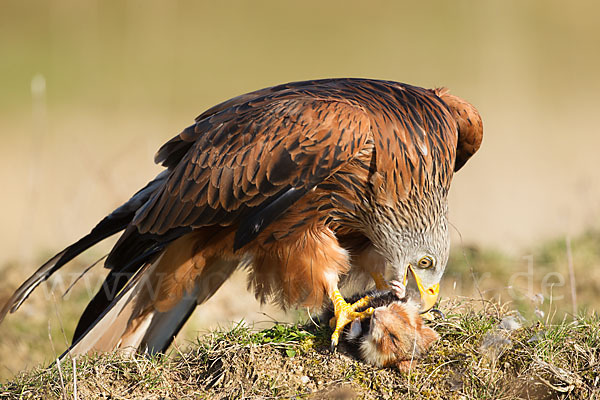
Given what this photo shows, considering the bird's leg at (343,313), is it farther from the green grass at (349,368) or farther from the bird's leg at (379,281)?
the bird's leg at (379,281)

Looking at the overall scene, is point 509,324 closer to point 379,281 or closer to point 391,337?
point 391,337

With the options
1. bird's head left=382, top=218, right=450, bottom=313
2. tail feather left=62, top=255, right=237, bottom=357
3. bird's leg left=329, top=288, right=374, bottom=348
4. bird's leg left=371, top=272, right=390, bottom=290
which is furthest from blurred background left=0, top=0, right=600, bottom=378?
bird's leg left=329, top=288, right=374, bottom=348

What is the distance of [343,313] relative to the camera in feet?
15.8

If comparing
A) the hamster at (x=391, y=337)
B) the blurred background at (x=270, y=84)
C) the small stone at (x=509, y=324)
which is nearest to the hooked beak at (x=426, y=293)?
the hamster at (x=391, y=337)

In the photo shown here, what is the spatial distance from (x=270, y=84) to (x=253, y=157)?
54.9 ft

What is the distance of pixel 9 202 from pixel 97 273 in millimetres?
6413

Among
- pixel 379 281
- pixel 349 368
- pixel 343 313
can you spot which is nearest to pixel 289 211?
pixel 343 313

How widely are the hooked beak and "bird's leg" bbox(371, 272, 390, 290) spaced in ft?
1.21

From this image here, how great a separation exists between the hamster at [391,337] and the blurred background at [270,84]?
62 cm

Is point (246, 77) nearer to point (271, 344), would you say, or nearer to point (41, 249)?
point (41, 249)

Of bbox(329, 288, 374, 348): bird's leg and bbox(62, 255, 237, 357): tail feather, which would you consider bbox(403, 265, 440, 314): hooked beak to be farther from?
bbox(62, 255, 237, 357): tail feather

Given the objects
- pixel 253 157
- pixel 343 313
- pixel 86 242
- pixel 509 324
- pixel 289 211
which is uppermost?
pixel 253 157

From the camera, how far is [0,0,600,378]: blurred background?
7465mm

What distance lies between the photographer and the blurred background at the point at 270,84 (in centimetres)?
746
